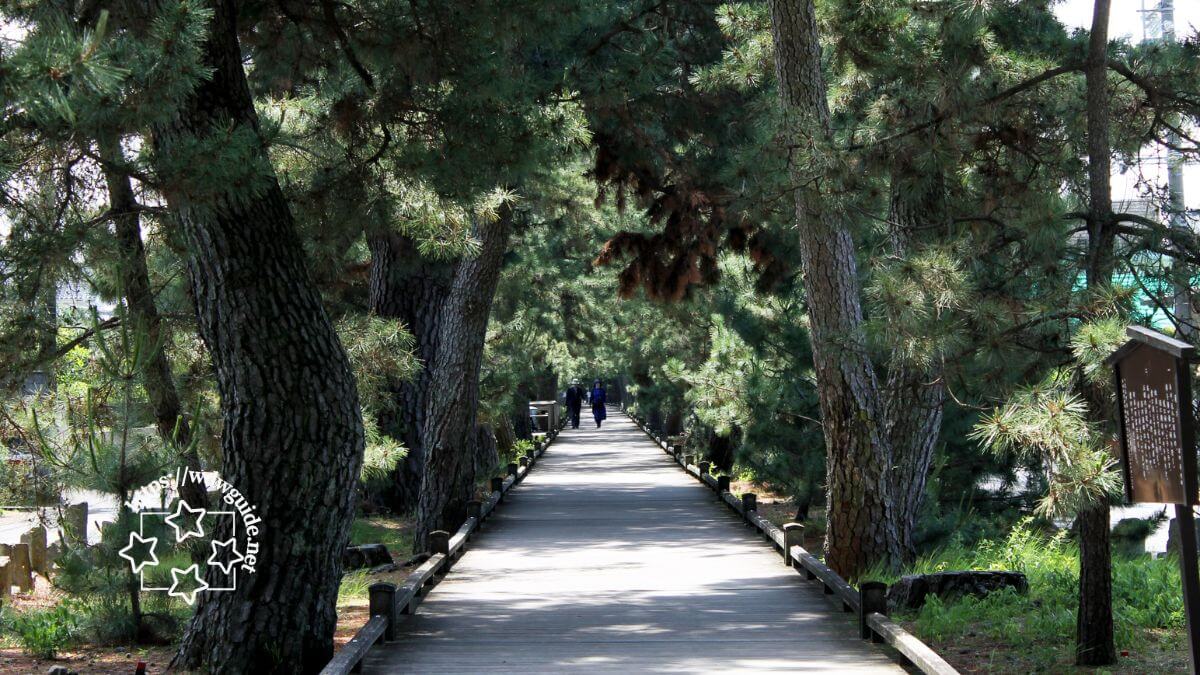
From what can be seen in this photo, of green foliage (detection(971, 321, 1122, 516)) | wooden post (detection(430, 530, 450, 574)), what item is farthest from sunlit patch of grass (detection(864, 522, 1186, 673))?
wooden post (detection(430, 530, 450, 574))

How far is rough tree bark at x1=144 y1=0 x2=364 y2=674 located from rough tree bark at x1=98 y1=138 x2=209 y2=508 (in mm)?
405

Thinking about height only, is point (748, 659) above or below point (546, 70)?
below

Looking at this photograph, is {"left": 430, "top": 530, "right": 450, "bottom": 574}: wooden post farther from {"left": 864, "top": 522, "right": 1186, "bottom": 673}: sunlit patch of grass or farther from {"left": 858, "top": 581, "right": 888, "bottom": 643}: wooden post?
{"left": 858, "top": 581, "right": 888, "bottom": 643}: wooden post

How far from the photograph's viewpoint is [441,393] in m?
15.3

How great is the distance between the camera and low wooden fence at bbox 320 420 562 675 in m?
7.41

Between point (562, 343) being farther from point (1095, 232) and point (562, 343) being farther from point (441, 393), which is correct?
point (1095, 232)

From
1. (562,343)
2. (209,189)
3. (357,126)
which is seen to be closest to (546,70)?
(357,126)

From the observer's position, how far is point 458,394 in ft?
50.1

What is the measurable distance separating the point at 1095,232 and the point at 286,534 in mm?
5219

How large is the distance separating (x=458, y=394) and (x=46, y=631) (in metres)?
6.81

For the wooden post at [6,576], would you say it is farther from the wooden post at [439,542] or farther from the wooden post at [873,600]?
the wooden post at [873,600]

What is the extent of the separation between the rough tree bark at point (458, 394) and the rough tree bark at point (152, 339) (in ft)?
16.1

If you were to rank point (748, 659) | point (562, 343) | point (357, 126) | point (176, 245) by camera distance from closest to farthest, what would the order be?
1. point (176, 245)
2. point (748, 659)
3. point (357, 126)
4. point (562, 343)

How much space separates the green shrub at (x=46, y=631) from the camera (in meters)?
8.79
